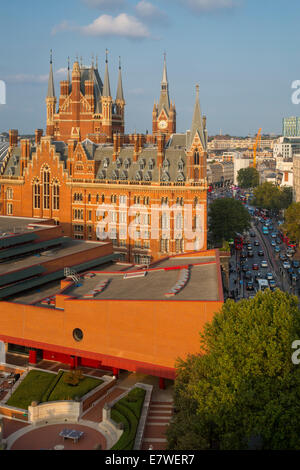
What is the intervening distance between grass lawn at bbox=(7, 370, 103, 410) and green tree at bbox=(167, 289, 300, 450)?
1146 cm

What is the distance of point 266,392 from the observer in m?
42.7

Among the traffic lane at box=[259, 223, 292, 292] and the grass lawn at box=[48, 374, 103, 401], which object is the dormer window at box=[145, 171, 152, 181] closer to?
the traffic lane at box=[259, 223, 292, 292]

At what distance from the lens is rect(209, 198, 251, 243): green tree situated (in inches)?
5487

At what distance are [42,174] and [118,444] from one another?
77970 millimetres

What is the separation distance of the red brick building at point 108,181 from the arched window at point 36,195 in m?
0.21

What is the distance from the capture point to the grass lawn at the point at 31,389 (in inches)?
2167

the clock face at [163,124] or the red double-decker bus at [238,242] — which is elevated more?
the clock face at [163,124]

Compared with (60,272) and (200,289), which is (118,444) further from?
(60,272)

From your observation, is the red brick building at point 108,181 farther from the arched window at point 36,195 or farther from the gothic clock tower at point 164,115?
the gothic clock tower at point 164,115

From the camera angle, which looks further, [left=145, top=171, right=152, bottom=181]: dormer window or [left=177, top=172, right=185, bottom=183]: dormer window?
[left=145, top=171, right=152, bottom=181]: dormer window

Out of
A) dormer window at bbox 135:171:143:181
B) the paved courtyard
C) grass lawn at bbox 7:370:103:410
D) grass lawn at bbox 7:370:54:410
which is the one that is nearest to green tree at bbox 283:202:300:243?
dormer window at bbox 135:171:143:181

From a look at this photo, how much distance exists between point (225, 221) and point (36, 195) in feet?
162

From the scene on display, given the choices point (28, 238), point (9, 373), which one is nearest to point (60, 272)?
point (28, 238)

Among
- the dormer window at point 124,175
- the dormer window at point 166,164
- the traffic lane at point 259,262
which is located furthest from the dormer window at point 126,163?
the traffic lane at point 259,262
